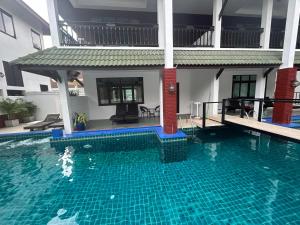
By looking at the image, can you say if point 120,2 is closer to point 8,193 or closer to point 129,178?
point 129,178

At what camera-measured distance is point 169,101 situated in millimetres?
5605

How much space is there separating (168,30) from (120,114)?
4.63 m

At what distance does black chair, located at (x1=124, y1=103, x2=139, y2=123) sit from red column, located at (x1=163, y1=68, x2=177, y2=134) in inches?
105

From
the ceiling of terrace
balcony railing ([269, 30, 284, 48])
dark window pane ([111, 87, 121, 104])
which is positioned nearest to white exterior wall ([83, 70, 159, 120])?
dark window pane ([111, 87, 121, 104])

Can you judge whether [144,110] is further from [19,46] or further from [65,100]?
[19,46]

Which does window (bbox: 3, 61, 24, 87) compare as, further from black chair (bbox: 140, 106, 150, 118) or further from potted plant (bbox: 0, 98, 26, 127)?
black chair (bbox: 140, 106, 150, 118)

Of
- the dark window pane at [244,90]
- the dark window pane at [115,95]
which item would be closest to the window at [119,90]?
the dark window pane at [115,95]

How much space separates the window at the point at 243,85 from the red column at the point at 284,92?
3.36 metres

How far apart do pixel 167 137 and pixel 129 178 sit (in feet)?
7.11

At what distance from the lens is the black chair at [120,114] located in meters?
7.73

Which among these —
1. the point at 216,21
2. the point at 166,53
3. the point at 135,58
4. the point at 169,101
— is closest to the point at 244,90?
the point at 216,21

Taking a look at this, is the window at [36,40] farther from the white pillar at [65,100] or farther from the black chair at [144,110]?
the black chair at [144,110]

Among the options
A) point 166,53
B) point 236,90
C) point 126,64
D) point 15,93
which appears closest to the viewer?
point 166,53

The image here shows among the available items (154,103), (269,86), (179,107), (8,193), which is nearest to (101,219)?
(8,193)
